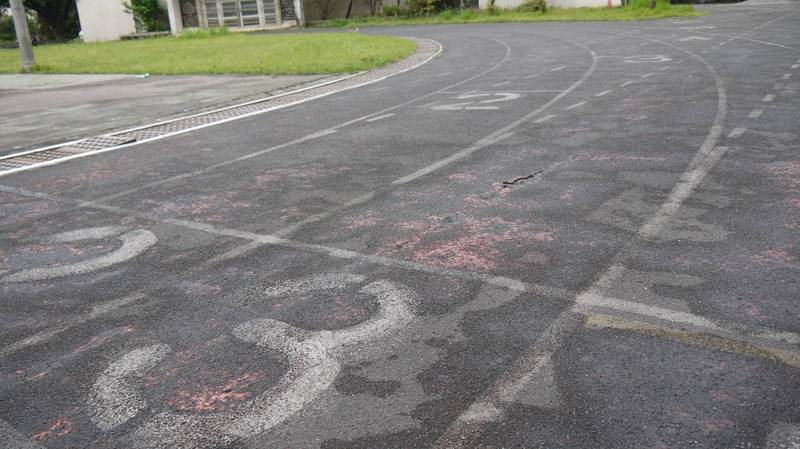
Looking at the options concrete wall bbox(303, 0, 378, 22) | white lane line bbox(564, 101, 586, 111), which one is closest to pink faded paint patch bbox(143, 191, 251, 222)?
white lane line bbox(564, 101, 586, 111)

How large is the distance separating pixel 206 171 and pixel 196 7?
155 feet

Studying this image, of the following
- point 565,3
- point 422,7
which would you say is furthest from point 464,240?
point 422,7

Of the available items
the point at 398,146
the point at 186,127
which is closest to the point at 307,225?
the point at 398,146

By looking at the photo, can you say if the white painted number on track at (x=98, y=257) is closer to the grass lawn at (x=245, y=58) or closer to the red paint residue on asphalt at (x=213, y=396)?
the red paint residue on asphalt at (x=213, y=396)

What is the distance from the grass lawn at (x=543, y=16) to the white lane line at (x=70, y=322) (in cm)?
3190

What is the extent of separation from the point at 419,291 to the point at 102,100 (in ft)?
43.4

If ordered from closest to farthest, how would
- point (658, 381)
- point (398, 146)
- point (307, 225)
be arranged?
point (658, 381) < point (307, 225) < point (398, 146)

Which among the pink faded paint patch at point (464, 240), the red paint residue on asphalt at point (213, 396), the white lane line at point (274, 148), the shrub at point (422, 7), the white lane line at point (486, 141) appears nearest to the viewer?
the red paint residue on asphalt at point (213, 396)

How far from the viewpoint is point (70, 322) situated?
444 cm

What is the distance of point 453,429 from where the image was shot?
314 centimetres

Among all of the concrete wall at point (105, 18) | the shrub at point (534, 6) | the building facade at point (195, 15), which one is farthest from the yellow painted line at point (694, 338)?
the concrete wall at point (105, 18)

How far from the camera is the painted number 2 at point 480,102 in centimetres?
1156

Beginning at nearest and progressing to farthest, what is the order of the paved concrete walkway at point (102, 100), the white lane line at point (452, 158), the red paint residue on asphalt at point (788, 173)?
the red paint residue on asphalt at point (788, 173) < the white lane line at point (452, 158) < the paved concrete walkway at point (102, 100)

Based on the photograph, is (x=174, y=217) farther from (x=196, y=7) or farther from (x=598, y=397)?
(x=196, y=7)
